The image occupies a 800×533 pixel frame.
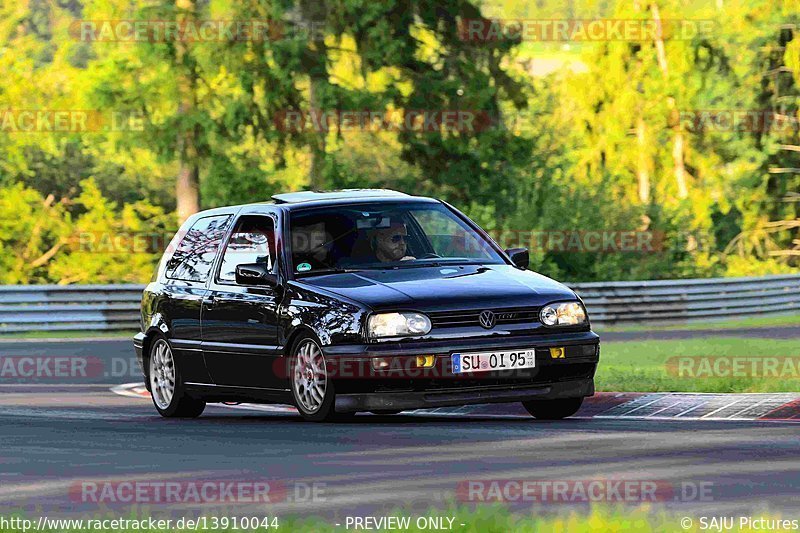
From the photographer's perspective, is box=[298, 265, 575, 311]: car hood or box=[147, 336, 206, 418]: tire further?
box=[147, 336, 206, 418]: tire

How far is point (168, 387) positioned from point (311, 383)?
→ 2422 millimetres

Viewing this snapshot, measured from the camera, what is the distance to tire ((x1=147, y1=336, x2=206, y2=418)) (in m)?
14.6

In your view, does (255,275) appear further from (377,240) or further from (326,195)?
(326,195)

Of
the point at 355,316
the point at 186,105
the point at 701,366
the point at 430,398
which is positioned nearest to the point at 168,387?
the point at 355,316

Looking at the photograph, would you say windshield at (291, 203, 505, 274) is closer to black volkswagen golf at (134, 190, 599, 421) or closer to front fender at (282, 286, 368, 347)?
black volkswagen golf at (134, 190, 599, 421)

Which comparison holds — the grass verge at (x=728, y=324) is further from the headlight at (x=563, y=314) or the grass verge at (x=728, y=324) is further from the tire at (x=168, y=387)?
the headlight at (x=563, y=314)

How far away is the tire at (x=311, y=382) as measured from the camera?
12.5m

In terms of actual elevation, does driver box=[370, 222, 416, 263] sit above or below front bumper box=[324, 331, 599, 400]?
above

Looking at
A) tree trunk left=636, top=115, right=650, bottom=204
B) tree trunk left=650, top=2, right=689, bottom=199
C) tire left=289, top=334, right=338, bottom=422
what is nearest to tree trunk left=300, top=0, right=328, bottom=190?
tree trunk left=636, top=115, right=650, bottom=204

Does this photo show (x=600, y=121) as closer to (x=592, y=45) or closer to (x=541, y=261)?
(x=592, y=45)

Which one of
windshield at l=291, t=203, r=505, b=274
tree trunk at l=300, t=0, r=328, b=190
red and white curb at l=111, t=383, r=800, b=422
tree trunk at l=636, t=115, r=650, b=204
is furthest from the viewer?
tree trunk at l=636, t=115, r=650, b=204

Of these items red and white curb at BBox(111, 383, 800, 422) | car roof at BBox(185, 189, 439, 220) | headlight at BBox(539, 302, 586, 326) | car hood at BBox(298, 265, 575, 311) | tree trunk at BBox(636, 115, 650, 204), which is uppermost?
car roof at BBox(185, 189, 439, 220)

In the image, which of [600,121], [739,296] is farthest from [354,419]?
[600,121]

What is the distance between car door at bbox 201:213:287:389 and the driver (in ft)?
2.58
